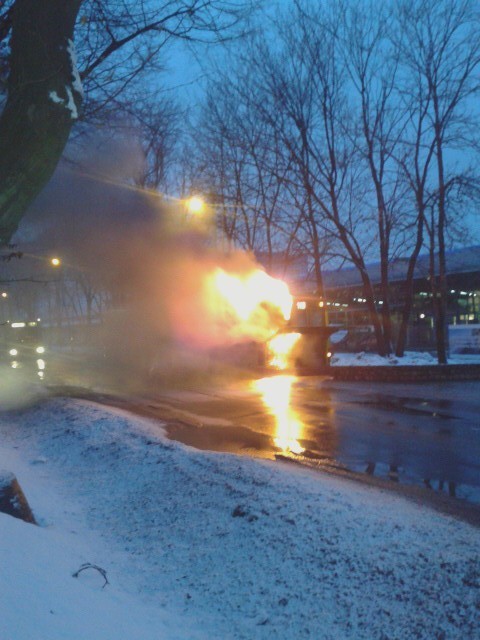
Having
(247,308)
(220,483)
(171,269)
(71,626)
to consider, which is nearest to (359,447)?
(220,483)

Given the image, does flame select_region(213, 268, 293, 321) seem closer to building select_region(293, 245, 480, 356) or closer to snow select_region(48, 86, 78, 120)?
building select_region(293, 245, 480, 356)

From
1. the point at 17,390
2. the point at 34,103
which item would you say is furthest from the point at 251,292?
the point at 34,103

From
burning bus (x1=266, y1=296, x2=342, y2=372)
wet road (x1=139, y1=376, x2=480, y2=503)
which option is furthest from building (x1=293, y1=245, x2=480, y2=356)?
wet road (x1=139, y1=376, x2=480, y2=503)

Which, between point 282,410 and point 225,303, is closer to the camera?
point 282,410

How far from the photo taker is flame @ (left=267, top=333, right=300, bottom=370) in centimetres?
1664

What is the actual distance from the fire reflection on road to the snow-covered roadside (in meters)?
1.88

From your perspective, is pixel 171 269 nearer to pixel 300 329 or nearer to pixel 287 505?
pixel 300 329

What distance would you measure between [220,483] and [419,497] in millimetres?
1776

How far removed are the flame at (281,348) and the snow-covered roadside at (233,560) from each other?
1093cm

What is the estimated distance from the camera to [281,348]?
16.9 metres

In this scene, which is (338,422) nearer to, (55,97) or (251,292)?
(55,97)

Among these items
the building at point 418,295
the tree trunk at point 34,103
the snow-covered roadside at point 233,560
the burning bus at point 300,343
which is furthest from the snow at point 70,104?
the building at point 418,295

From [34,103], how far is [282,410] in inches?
294

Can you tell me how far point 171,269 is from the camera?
21.1m
